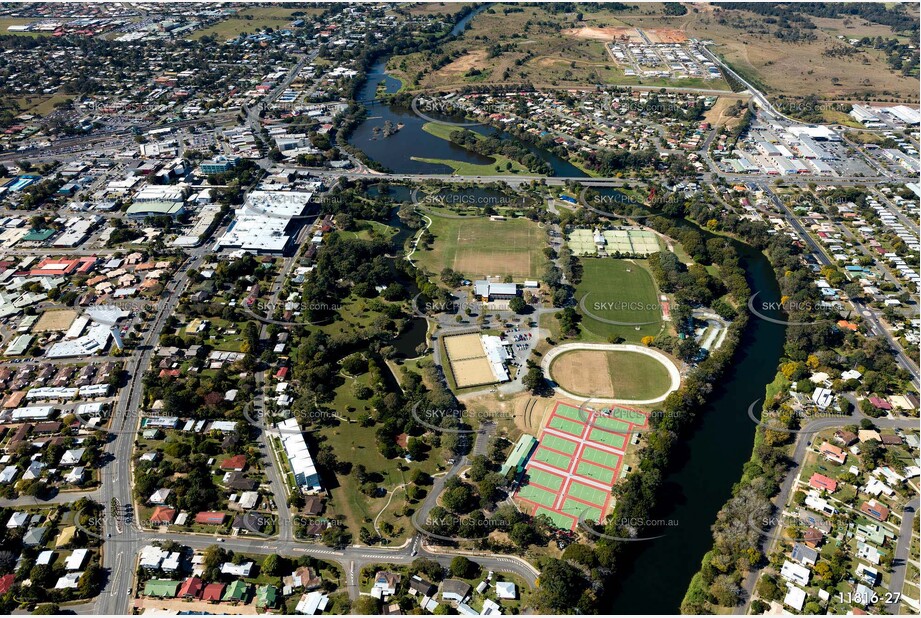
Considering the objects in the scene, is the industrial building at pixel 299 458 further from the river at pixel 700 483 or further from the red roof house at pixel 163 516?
the river at pixel 700 483

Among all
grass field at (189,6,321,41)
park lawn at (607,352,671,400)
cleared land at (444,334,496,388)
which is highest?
grass field at (189,6,321,41)

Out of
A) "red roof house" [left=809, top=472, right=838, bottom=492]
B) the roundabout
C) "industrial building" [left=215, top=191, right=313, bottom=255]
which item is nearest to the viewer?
"red roof house" [left=809, top=472, right=838, bottom=492]

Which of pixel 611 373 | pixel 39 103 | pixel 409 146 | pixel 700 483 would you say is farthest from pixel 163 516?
pixel 39 103

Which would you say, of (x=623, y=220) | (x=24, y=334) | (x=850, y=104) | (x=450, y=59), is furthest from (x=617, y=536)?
(x=450, y=59)

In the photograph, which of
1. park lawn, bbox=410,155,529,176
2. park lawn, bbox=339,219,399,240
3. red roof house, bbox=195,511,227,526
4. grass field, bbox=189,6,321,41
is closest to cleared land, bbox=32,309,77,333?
red roof house, bbox=195,511,227,526

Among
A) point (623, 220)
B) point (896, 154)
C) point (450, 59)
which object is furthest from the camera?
point (450, 59)

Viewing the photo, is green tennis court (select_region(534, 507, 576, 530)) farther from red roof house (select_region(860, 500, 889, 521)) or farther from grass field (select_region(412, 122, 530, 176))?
grass field (select_region(412, 122, 530, 176))

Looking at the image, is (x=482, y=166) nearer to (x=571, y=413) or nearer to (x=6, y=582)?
(x=571, y=413)

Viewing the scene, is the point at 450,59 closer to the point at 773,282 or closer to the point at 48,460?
the point at 773,282
